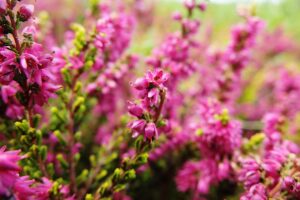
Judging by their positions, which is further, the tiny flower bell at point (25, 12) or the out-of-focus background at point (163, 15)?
the out-of-focus background at point (163, 15)

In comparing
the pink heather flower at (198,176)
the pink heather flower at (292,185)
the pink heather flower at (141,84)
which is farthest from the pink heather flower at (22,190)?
the pink heather flower at (198,176)

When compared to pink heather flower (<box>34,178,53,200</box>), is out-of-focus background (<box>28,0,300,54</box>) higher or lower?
higher

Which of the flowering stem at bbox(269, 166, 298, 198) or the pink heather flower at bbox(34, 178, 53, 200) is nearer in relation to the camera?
the pink heather flower at bbox(34, 178, 53, 200)

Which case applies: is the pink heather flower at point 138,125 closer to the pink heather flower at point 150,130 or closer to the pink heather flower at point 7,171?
the pink heather flower at point 150,130

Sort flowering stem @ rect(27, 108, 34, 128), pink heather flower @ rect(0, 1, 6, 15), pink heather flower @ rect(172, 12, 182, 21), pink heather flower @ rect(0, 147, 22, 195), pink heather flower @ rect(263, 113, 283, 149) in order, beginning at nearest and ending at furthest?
1. pink heather flower @ rect(0, 147, 22, 195)
2. pink heather flower @ rect(0, 1, 6, 15)
3. flowering stem @ rect(27, 108, 34, 128)
4. pink heather flower @ rect(263, 113, 283, 149)
5. pink heather flower @ rect(172, 12, 182, 21)

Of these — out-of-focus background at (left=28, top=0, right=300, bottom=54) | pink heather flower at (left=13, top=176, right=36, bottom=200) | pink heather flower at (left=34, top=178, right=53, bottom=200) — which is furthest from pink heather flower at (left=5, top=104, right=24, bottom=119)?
out-of-focus background at (left=28, top=0, right=300, bottom=54)

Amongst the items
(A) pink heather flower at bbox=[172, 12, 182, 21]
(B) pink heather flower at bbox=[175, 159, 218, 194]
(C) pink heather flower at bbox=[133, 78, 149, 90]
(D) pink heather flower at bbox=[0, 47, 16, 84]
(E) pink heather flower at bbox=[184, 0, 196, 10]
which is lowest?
(B) pink heather flower at bbox=[175, 159, 218, 194]

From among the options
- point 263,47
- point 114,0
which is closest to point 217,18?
point 263,47

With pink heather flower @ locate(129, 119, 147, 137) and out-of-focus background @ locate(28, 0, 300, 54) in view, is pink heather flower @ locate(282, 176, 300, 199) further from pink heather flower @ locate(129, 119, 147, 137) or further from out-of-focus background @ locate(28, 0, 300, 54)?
out-of-focus background @ locate(28, 0, 300, 54)

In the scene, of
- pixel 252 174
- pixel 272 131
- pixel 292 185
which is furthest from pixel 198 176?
pixel 292 185

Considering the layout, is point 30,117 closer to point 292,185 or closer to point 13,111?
point 13,111
